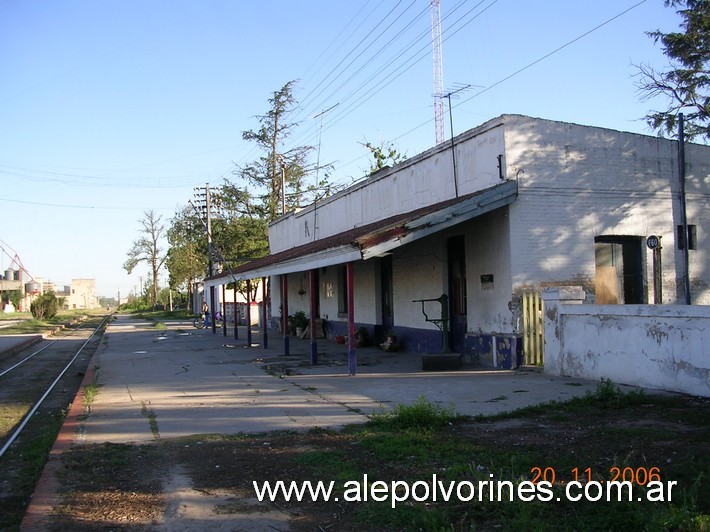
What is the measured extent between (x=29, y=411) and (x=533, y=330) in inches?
364

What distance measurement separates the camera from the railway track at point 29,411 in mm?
6337

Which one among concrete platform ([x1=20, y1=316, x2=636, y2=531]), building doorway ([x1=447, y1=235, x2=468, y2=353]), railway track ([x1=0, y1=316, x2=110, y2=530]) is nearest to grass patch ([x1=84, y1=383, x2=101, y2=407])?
concrete platform ([x1=20, y1=316, x2=636, y2=531])

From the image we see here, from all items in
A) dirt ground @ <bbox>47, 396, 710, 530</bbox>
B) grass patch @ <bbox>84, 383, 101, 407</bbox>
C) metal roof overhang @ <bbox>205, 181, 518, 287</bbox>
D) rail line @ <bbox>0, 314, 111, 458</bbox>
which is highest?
metal roof overhang @ <bbox>205, 181, 518, 287</bbox>

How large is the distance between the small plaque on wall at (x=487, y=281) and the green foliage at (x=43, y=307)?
47.1 meters

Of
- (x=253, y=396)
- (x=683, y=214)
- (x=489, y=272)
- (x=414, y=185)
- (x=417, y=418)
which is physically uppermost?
(x=414, y=185)

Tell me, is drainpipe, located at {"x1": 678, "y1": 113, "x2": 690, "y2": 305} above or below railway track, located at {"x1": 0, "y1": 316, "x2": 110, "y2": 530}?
above

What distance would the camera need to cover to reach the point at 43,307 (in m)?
51.4

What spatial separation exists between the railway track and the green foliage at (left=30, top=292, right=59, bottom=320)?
3063 centimetres

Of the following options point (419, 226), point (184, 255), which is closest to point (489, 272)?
point (419, 226)

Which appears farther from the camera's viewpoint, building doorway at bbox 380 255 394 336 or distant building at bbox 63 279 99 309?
distant building at bbox 63 279 99 309

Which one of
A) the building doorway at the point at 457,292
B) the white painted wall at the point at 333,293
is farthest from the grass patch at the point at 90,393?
the white painted wall at the point at 333,293

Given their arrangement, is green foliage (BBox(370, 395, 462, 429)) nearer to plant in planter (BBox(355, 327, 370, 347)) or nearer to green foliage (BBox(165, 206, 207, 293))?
plant in planter (BBox(355, 327, 370, 347))

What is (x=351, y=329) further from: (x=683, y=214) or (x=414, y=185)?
(x=683, y=214)

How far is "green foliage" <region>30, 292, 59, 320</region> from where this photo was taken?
5112 cm
